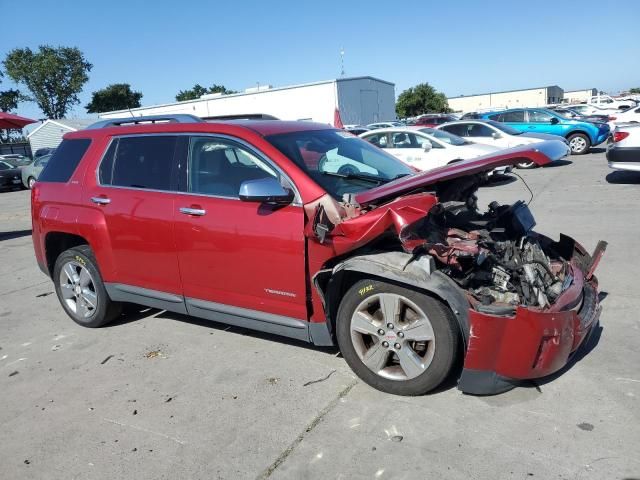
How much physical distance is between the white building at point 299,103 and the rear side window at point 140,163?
95.0 ft

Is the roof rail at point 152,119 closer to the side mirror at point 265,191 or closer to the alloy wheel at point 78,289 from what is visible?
the alloy wheel at point 78,289

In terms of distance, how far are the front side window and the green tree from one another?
67499 mm

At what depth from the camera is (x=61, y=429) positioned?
10.8 ft

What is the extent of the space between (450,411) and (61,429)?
7.90ft

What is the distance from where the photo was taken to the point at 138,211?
4266 millimetres

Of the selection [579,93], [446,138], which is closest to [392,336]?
[446,138]

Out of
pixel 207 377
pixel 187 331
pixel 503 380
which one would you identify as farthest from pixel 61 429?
pixel 503 380

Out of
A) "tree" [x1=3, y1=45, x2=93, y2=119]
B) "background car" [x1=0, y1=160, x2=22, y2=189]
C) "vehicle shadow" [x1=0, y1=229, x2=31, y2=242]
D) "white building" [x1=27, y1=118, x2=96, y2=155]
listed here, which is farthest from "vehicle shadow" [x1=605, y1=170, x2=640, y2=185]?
"tree" [x1=3, y1=45, x2=93, y2=119]

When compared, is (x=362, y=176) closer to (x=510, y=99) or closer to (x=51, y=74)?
(x=51, y=74)

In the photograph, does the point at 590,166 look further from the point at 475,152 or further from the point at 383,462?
the point at 383,462

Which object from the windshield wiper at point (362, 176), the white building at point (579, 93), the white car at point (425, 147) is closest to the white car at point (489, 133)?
the white car at point (425, 147)

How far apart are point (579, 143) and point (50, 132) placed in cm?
4042

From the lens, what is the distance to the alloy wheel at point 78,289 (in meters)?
4.89

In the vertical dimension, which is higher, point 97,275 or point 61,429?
point 97,275
